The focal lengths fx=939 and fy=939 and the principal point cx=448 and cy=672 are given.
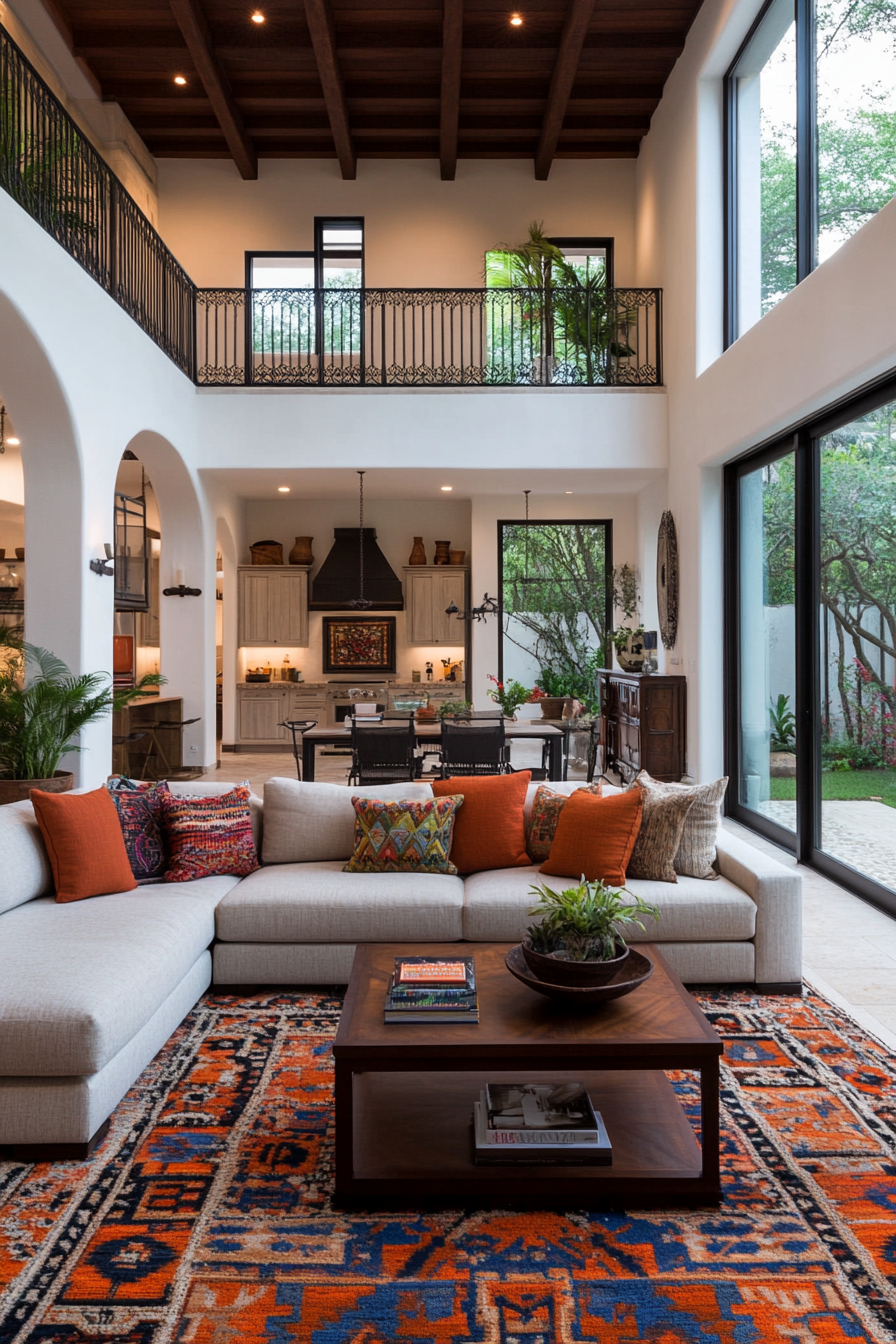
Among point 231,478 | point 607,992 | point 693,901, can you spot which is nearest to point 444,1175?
point 607,992

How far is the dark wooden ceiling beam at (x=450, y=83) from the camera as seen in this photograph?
8.11 metres

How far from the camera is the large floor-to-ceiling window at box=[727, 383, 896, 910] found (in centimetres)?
493

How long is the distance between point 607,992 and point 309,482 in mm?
8580

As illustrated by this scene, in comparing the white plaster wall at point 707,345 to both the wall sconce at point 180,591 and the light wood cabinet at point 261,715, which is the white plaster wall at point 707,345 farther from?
the light wood cabinet at point 261,715

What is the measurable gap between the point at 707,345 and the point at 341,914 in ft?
20.4

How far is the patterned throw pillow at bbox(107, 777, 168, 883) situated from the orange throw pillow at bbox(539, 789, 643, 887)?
164 cm

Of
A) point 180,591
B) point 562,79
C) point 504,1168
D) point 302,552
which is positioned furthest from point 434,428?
point 504,1168

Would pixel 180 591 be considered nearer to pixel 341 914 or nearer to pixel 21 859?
pixel 21 859

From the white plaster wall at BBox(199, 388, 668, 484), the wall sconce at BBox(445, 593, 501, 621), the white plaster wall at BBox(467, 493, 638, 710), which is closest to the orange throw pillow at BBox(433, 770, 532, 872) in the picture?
the white plaster wall at BBox(199, 388, 668, 484)

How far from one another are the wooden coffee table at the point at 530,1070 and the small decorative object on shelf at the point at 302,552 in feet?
33.0

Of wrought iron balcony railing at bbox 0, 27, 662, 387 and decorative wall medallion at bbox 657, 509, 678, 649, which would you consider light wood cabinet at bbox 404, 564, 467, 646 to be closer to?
wrought iron balcony railing at bbox 0, 27, 662, 387

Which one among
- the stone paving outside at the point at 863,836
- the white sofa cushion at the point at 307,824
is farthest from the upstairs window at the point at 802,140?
the white sofa cushion at the point at 307,824

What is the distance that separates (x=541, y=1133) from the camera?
2.37 m

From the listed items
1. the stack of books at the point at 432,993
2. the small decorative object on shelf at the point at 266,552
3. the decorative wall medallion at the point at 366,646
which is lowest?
the stack of books at the point at 432,993
